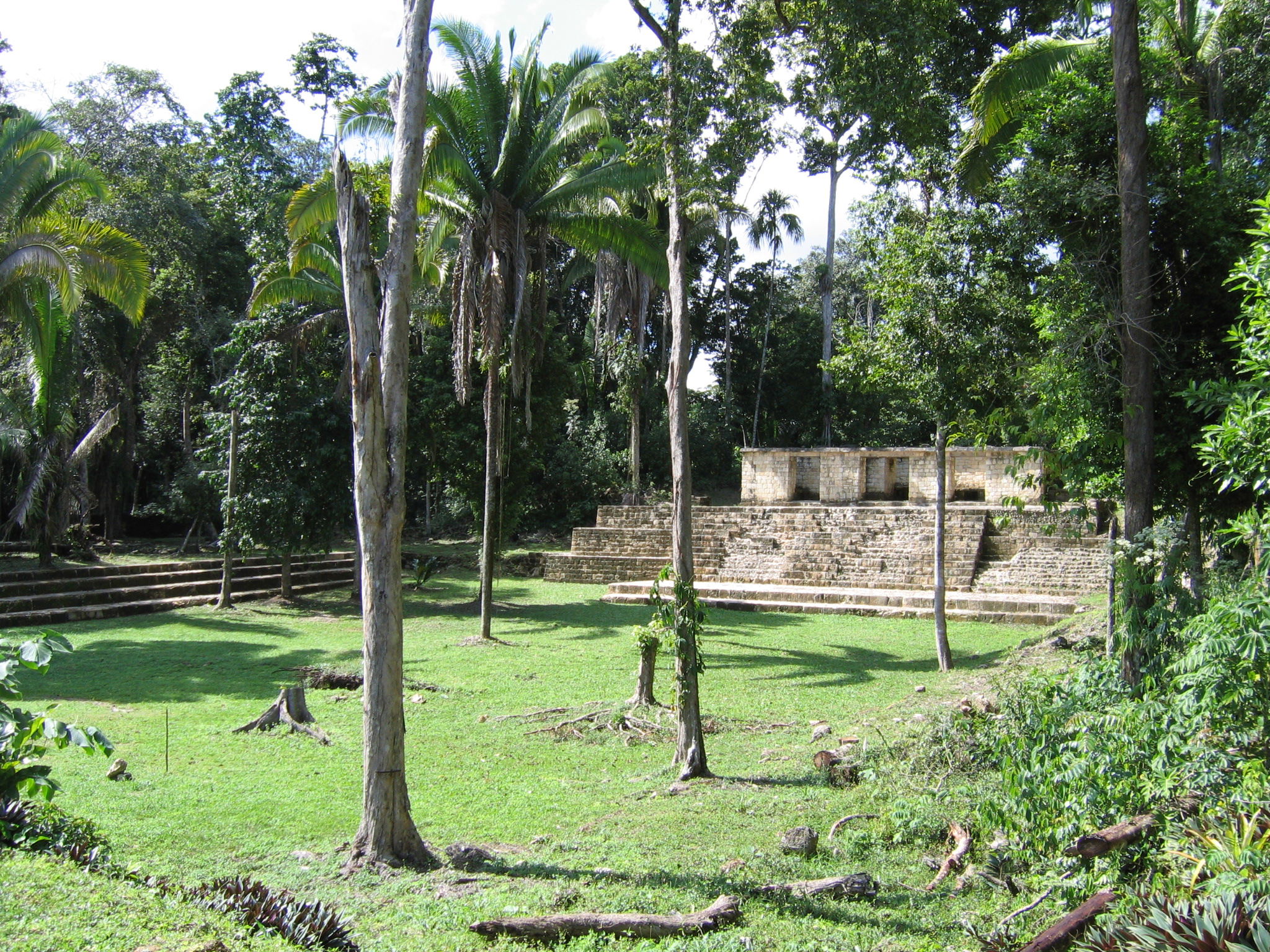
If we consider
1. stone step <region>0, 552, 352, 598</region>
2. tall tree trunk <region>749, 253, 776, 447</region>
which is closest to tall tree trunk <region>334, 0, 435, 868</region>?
stone step <region>0, 552, 352, 598</region>

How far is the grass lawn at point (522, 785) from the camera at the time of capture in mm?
4531

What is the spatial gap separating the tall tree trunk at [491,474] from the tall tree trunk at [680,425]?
6053 millimetres

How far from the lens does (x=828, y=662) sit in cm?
1198

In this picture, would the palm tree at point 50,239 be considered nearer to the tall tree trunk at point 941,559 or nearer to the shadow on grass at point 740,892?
the shadow on grass at point 740,892

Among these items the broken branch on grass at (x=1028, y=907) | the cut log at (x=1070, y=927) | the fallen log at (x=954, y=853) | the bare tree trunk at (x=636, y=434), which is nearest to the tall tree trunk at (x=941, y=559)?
the fallen log at (x=954, y=853)

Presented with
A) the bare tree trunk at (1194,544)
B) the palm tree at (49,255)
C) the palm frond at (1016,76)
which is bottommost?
the bare tree trunk at (1194,544)

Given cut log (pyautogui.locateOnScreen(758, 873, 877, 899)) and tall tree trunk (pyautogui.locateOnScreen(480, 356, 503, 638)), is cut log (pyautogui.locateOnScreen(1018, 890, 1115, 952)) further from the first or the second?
tall tree trunk (pyautogui.locateOnScreen(480, 356, 503, 638))

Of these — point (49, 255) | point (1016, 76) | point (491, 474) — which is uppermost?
point (1016, 76)

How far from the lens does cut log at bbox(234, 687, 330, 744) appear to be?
830cm

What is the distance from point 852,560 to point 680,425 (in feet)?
38.9

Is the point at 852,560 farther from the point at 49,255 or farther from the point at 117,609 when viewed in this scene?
the point at 49,255

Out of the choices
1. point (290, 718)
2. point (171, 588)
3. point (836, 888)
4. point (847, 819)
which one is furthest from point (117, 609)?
point (836, 888)

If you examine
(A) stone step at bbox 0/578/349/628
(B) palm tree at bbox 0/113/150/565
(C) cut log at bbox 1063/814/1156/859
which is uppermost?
(B) palm tree at bbox 0/113/150/565

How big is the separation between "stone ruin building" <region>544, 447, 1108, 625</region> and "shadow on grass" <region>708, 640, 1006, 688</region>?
123 inches
